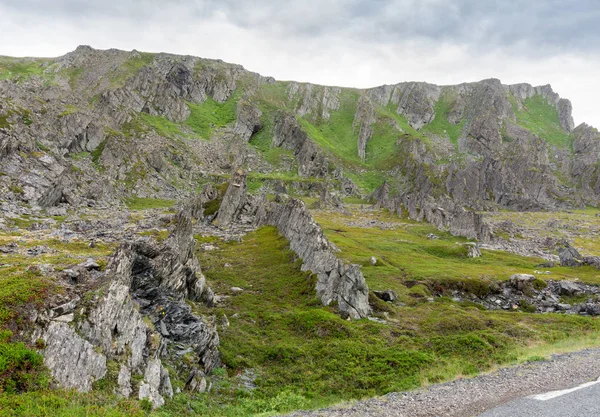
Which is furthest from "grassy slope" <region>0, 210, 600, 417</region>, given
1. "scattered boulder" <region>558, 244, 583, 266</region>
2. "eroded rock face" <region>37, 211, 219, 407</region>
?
"scattered boulder" <region>558, 244, 583, 266</region>

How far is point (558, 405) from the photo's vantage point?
15.8m

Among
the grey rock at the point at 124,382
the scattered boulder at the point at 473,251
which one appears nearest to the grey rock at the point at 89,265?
the grey rock at the point at 124,382

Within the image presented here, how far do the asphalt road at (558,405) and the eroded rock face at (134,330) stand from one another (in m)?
17.0

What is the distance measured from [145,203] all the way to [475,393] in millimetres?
134637

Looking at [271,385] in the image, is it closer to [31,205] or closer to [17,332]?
[17,332]

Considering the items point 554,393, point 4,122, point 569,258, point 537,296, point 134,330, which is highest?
point 4,122

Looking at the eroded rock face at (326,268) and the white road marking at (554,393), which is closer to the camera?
the white road marking at (554,393)

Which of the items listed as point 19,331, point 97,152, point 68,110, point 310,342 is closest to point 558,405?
point 310,342

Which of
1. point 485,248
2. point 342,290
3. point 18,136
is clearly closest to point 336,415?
point 342,290

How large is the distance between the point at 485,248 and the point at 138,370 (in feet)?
301

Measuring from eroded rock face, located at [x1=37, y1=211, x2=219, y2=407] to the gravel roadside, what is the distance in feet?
29.0

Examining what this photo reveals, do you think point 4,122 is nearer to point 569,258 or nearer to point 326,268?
point 326,268

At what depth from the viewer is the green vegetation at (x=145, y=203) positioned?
125588mm

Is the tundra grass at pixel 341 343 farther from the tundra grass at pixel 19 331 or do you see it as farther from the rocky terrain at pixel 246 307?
the tundra grass at pixel 19 331
